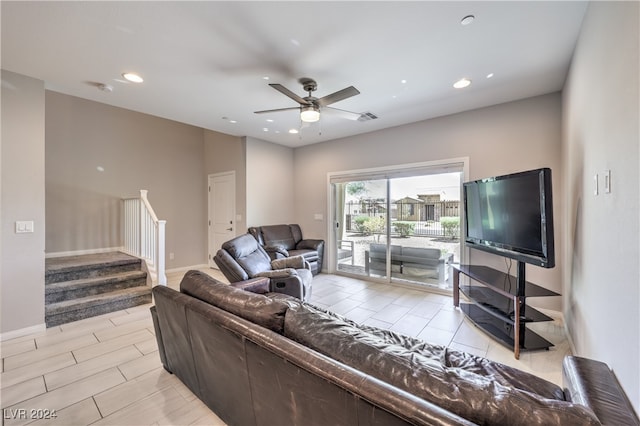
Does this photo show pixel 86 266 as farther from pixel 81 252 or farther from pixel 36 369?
pixel 36 369

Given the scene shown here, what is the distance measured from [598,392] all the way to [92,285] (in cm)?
495

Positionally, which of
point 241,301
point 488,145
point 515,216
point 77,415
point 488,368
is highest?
point 488,145

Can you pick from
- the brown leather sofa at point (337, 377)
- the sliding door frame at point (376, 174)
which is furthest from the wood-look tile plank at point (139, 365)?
the sliding door frame at point (376, 174)

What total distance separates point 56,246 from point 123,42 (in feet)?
13.0

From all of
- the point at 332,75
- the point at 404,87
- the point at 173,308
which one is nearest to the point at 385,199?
the point at 404,87

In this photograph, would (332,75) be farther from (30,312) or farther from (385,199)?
(30,312)

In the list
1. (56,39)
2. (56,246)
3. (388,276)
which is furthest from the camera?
(388,276)

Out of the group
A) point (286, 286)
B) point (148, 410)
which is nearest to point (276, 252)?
point (286, 286)

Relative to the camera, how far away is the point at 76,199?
463cm

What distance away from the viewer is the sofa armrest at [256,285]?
2.63m

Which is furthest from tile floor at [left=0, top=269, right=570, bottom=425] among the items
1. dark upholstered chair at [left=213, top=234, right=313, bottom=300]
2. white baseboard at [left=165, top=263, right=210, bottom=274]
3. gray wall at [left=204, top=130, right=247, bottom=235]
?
gray wall at [left=204, top=130, right=247, bottom=235]

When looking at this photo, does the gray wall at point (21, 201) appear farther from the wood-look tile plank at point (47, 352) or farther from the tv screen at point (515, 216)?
the tv screen at point (515, 216)

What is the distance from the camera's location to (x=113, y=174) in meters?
5.02

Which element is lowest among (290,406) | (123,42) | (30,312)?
(30,312)
